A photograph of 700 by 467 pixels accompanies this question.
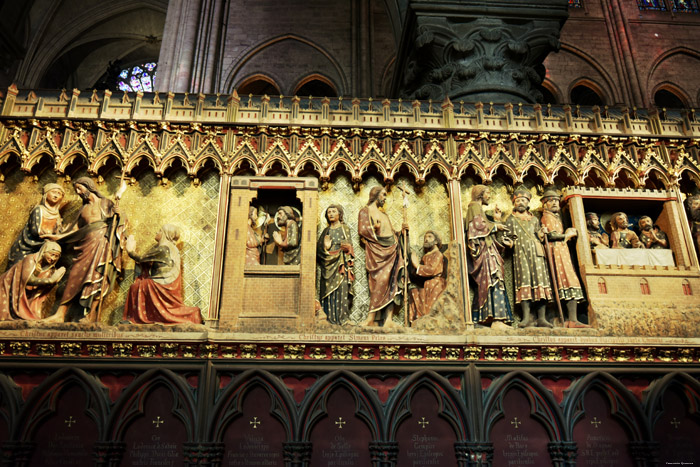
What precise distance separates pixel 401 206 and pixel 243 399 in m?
3.01

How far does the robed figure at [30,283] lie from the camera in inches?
249

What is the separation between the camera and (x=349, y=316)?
676 cm

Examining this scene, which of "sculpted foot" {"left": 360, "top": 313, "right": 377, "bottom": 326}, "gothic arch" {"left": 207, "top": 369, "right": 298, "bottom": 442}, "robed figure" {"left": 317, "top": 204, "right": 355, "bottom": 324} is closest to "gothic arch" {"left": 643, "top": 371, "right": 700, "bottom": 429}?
"sculpted foot" {"left": 360, "top": 313, "right": 377, "bottom": 326}

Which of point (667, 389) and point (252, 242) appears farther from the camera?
point (252, 242)

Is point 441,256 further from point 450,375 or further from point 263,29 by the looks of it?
point 263,29

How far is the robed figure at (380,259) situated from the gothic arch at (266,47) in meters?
10.5

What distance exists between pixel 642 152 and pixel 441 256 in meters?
3.07

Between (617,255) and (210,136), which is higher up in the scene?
(210,136)

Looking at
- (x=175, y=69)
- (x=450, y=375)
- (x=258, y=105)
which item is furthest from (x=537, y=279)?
(x=175, y=69)

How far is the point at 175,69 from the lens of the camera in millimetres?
13273

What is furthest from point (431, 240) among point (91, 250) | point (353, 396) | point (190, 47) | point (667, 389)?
point (190, 47)

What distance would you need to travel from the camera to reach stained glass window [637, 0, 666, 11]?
63.0ft

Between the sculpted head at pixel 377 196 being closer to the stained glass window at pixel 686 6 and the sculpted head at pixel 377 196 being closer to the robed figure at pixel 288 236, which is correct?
the robed figure at pixel 288 236

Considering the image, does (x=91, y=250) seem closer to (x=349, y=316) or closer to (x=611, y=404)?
(x=349, y=316)
